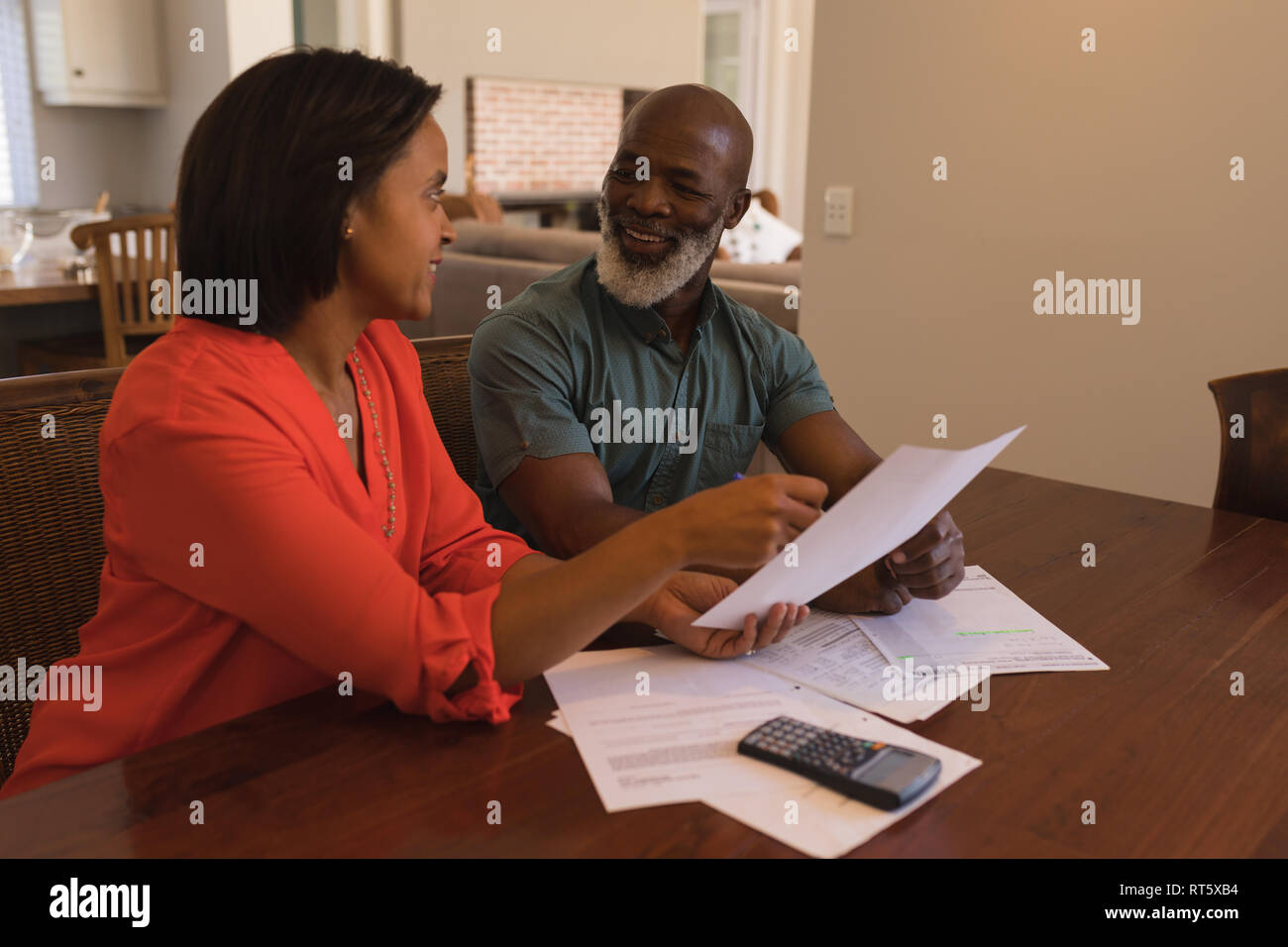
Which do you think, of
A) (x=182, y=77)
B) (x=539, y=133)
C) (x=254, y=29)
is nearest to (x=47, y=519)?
(x=254, y=29)

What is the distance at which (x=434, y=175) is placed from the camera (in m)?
1.04

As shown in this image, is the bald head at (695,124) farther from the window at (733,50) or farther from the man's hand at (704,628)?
the window at (733,50)

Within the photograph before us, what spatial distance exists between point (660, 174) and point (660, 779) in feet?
3.26

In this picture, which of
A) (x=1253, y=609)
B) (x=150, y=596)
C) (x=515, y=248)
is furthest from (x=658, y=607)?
(x=515, y=248)

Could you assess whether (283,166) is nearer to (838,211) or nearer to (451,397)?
(451,397)

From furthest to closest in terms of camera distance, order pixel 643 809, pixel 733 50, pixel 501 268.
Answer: pixel 733 50 → pixel 501 268 → pixel 643 809

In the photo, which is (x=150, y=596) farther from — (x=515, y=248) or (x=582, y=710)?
(x=515, y=248)

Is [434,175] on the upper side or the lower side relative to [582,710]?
upper

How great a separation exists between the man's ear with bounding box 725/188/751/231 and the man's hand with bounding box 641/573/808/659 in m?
0.77

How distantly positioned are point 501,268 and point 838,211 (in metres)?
1.28

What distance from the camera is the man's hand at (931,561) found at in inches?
46.3

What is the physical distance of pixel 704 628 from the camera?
1059 mm

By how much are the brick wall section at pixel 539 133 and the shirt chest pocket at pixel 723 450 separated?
5.58 meters

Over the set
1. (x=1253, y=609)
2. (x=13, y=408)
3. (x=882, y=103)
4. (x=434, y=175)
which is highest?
(x=882, y=103)
